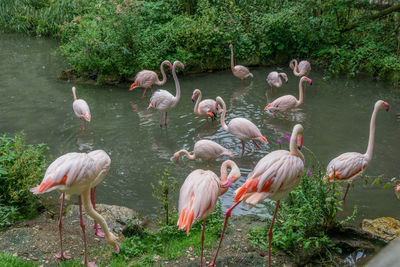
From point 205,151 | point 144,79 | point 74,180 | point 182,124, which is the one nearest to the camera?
point 74,180

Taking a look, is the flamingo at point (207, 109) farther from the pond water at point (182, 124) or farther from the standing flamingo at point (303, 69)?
the standing flamingo at point (303, 69)

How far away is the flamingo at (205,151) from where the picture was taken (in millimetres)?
6293

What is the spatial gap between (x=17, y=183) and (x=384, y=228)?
13.4ft

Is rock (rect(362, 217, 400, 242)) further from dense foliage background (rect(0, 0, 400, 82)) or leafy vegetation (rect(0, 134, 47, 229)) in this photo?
dense foliage background (rect(0, 0, 400, 82))

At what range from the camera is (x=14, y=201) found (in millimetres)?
4371

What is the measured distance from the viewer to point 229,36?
36.8ft

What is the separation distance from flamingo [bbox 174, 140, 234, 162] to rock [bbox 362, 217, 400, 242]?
2.61 m

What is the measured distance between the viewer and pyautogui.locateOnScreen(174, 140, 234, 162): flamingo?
629 cm

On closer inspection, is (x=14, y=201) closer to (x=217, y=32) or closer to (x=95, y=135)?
(x=95, y=135)

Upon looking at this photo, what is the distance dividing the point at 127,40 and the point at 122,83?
1136 millimetres

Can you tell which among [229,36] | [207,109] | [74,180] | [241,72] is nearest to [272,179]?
[74,180]

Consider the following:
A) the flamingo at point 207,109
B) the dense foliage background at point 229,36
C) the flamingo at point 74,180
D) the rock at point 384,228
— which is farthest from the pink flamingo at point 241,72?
the flamingo at point 74,180

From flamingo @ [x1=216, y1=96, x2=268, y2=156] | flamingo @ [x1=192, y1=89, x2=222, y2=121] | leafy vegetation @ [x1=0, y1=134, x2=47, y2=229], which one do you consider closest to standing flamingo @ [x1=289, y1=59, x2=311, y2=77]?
flamingo @ [x1=192, y1=89, x2=222, y2=121]

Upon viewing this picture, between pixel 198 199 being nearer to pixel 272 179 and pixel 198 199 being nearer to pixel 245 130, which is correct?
pixel 272 179
